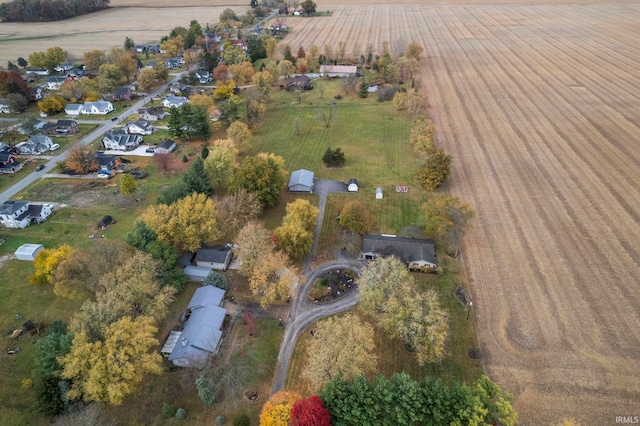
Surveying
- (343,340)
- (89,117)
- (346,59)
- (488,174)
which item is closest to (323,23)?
(346,59)

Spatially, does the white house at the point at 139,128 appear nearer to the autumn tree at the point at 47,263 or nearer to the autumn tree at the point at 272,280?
the autumn tree at the point at 47,263

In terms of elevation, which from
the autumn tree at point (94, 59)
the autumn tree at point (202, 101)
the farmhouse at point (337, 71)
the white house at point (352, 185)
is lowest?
the white house at point (352, 185)

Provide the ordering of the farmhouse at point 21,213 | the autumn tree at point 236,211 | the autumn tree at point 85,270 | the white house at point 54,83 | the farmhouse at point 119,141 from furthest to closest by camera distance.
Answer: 1. the white house at point 54,83
2. the farmhouse at point 119,141
3. the farmhouse at point 21,213
4. the autumn tree at point 236,211
5. the autumn tree at point 85,270

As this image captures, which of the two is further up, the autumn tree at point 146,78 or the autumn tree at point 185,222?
the autumn tree at point 146,78

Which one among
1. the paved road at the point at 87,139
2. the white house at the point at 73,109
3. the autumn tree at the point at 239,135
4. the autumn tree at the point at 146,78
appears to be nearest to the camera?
the paved road at the point at 87,139

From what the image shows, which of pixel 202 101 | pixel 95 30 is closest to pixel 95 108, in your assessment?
pixel 202 101

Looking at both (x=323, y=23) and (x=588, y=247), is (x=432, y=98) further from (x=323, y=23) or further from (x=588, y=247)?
(x=323, y=23)

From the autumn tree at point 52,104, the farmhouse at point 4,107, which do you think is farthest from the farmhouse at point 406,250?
the farmhouse at point 4,107

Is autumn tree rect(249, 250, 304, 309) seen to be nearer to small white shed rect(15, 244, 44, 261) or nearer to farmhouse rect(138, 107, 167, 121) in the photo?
small white shed rect(15, 244, 44, 261)

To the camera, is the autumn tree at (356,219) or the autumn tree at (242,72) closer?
the autumn tree at (356,219)
